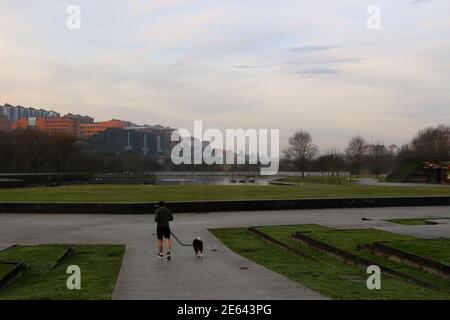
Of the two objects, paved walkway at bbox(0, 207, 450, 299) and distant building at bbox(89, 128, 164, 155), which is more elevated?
distant building at bbox(89, 128, 164, 155)

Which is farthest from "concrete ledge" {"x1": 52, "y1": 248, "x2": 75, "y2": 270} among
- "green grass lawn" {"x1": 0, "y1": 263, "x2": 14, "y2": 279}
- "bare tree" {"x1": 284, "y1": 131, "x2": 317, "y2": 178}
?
"bare tree" {"x1": 284, "y1": 131, "x2": 317, "y2": 178}

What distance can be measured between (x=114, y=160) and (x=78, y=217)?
10640cm

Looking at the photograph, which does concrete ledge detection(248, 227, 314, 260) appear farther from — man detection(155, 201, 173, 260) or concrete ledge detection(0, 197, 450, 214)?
concrete ledge detection(0, 197, 450, 214)

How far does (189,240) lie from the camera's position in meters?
19.5

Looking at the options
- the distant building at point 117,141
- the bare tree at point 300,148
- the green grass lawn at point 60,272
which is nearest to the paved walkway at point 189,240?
the green grass lawn at point 60,272

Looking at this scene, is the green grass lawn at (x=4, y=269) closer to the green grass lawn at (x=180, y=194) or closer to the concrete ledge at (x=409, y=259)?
the concrete ledge at (x=409, y=259)

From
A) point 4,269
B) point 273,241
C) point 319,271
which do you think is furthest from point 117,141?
point 319,271

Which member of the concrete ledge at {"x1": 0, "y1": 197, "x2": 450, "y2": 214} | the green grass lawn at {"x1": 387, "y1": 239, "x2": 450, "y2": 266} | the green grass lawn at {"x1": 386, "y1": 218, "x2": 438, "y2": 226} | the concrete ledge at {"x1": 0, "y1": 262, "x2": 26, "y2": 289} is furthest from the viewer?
the concrete ledge at {"x1": 0, "y1": 197, "x2": 450, "y2": 214}

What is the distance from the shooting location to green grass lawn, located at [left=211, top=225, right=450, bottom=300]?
9.72 metres

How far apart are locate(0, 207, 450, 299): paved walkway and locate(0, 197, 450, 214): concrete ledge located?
1161 millimetres
